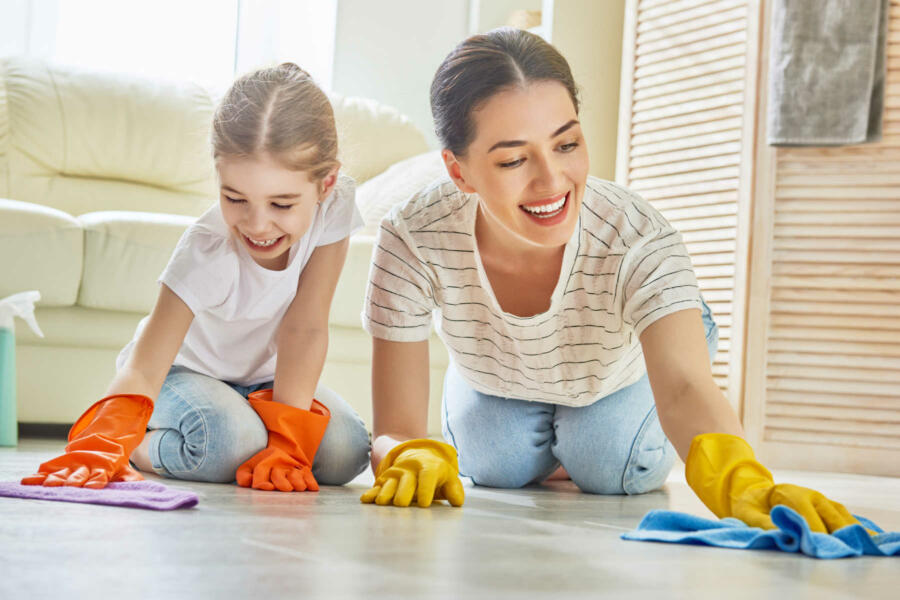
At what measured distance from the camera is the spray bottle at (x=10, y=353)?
1.88 meters

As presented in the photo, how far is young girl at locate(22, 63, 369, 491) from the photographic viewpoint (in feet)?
4.29

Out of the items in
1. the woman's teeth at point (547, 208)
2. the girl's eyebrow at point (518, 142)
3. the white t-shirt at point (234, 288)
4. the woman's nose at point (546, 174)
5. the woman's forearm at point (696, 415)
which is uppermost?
the girl's eyebrow at point (518, 142)

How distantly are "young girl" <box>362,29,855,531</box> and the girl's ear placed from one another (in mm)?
104

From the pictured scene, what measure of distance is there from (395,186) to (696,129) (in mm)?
806

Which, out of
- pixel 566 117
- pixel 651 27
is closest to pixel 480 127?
pixel 566 117

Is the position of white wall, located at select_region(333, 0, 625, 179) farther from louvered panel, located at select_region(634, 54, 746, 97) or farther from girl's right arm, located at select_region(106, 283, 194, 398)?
girl's right arm, located at select_region(106, 283, 194, 398)

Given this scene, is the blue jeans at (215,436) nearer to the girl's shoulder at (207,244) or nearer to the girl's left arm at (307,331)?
the girl's left arm at (307,331)

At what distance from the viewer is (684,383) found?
1.13 meters

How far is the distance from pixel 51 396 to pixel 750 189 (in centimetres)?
169

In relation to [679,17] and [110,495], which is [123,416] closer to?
[110,495]

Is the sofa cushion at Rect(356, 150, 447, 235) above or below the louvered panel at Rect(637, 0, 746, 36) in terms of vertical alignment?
below

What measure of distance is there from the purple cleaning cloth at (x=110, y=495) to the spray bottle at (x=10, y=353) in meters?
0.86

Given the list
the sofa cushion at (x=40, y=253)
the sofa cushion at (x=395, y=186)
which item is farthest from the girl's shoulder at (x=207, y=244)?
the sofa cushion at (x=395, y=186)

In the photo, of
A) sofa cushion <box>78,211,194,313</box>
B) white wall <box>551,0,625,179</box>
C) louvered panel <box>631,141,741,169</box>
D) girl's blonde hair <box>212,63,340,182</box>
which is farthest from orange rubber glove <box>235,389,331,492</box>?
white wall <box>551,0,625,179</box>
